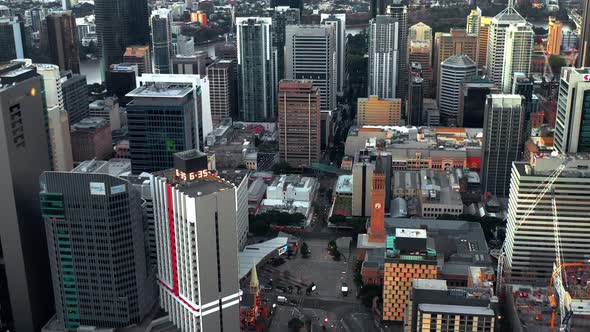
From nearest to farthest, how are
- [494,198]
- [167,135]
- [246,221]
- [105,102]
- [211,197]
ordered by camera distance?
[211,197] < [167,135] < [246,221] < [494,198] < [105,102]

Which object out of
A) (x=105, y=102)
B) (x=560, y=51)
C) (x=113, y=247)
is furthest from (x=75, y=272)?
(x=560, y=51)

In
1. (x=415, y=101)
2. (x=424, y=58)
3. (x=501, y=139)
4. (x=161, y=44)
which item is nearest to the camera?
(x=501, y=139)

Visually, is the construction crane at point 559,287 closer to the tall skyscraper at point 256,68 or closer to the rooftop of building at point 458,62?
the rooftop of building at point 458,62

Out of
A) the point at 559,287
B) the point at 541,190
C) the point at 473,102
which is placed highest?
the point at 541,190

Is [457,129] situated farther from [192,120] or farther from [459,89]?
[192,120]

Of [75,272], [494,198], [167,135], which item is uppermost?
[167,135]

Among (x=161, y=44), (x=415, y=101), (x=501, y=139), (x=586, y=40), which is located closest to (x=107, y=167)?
(x=501, y=139)

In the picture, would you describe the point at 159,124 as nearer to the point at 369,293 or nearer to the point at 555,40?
the point at 369,293

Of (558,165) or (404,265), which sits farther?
(558,165)
